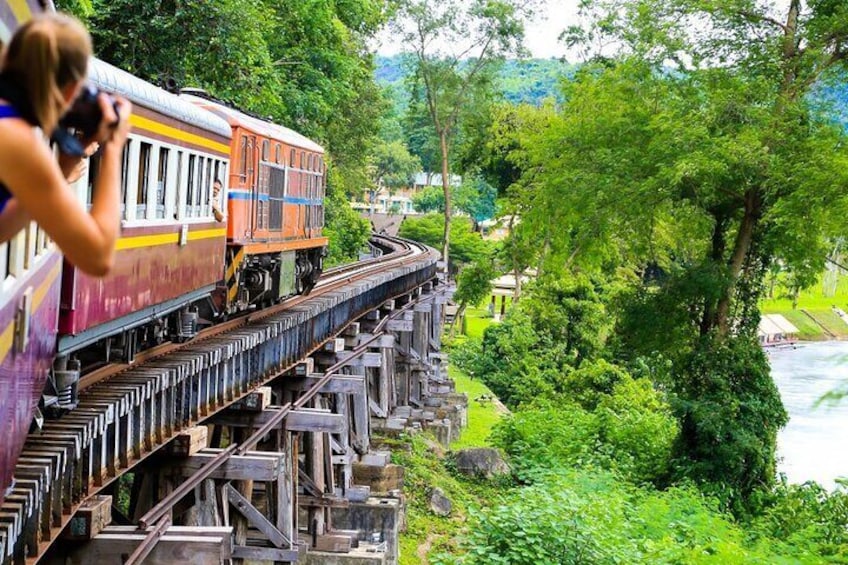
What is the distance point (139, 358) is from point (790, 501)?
45.9ft

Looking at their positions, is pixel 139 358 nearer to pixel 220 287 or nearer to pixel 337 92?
pixel 220 287

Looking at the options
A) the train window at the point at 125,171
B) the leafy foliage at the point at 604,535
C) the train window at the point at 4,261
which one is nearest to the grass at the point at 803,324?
the leafy foliage at the point at 604,535

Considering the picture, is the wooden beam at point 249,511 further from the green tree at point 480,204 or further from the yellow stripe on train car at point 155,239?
the green tree at point 480,204

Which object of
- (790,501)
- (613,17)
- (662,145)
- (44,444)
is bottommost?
(790,501)

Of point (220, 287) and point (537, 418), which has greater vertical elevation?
point (220, 287)

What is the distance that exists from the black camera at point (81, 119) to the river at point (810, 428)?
66.7 ft

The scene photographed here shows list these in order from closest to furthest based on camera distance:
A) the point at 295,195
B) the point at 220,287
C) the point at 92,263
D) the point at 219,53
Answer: the point at 92,263, the point at 220,287, the point at 295,195, the point at 219,53

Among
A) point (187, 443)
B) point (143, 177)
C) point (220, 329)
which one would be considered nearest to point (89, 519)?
point (143, 177)

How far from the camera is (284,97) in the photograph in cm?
2767

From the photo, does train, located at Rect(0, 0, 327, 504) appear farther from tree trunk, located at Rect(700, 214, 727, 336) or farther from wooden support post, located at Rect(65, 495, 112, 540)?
tree trunk, located at Rect(700, 214, 727, 336)

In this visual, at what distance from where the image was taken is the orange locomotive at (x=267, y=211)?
12688mm

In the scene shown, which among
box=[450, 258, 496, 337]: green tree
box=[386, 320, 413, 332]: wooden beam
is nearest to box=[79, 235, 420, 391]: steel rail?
box=[386, 320, 413, 332]: wooden beam

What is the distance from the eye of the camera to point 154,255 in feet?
28.2

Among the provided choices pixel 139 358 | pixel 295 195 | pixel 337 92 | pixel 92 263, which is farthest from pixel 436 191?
pixel 92 263
